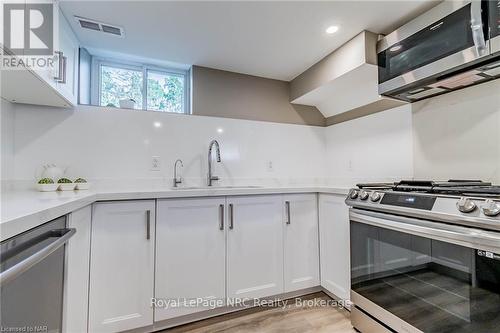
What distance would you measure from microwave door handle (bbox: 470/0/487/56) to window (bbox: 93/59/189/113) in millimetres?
2147

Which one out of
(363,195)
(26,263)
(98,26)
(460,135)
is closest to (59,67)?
(98,26)

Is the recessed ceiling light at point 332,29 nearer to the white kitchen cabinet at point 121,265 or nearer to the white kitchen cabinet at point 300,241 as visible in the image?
the white kitchen cabinet at point 300,241

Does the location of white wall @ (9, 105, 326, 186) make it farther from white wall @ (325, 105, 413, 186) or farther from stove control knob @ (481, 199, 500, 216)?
stove control knob @ (481, 199, 500, 216)

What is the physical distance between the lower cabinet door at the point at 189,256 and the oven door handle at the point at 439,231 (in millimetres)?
1010

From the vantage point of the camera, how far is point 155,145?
7.07 feet

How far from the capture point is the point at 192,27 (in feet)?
5.84

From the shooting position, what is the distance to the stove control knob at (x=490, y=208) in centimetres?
93

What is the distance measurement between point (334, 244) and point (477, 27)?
62.3 inches

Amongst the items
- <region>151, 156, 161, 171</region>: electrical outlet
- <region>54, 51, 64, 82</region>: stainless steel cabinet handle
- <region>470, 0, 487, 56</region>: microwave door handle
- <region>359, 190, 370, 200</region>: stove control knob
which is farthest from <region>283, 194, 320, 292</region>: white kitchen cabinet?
<region>54, 51, 64, 82</region>: stainless steel cabinet handle

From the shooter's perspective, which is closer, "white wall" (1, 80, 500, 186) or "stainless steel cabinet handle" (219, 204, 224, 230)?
"white wall" (1, 80, 500, 186)

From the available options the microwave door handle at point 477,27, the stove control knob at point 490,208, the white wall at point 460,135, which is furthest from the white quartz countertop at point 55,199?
the microwave door handle at point 477,27

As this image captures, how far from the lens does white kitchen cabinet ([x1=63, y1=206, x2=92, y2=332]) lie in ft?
3.68

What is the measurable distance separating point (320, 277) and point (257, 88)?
1.95 m

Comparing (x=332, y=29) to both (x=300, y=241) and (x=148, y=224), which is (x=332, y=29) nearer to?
(x=300, y=241)
